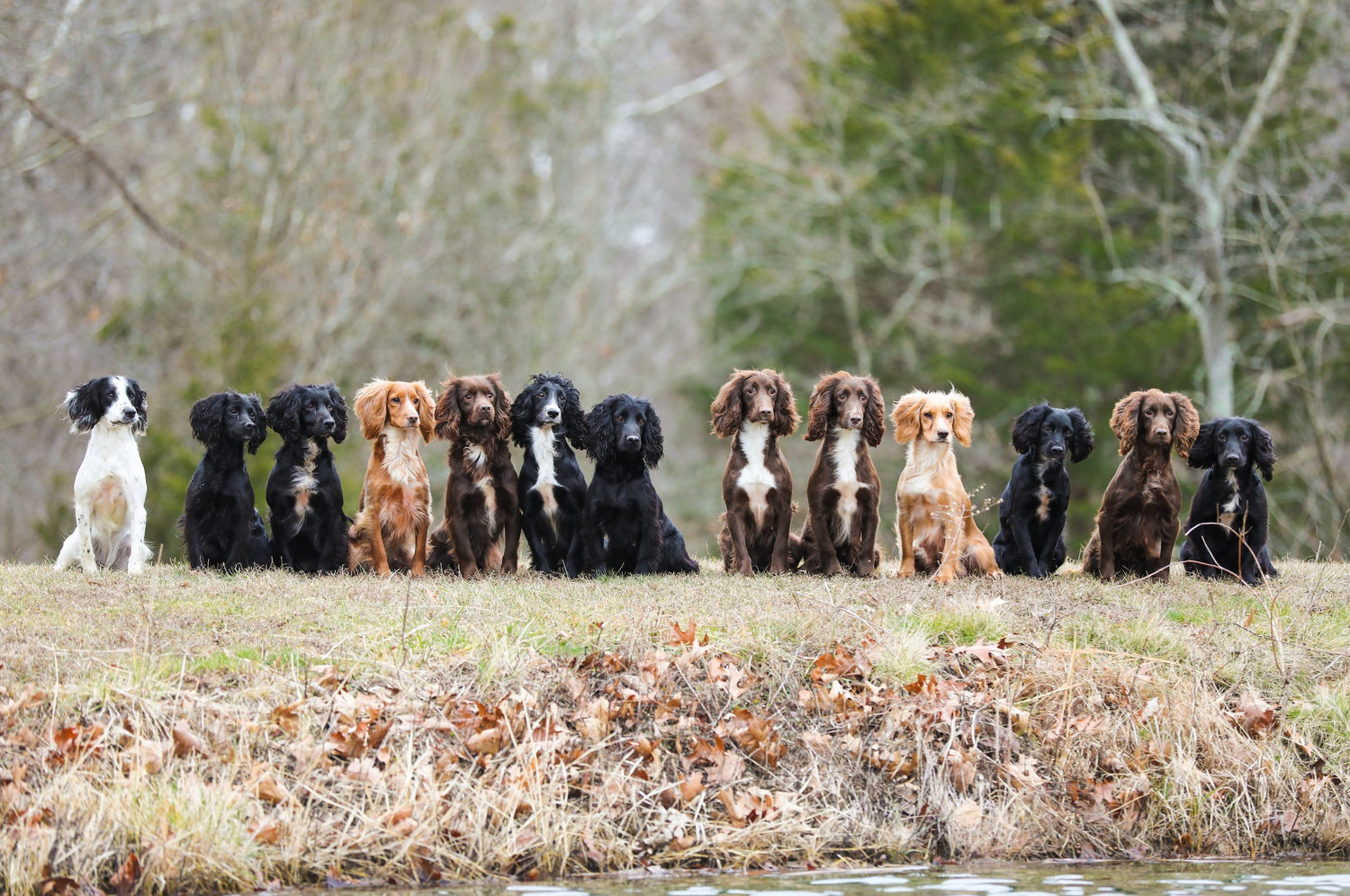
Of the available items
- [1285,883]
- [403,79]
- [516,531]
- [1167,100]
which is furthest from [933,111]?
[1285,883]

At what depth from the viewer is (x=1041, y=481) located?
10.9m

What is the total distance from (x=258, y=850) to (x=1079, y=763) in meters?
4.00

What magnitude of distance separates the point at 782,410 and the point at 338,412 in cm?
322

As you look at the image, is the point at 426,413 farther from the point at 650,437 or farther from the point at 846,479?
the point at 846,479

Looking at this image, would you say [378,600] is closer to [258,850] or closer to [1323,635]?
[258,850]

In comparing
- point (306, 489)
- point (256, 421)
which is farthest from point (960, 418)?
point (256, 421)

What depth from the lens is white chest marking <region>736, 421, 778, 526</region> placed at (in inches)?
432

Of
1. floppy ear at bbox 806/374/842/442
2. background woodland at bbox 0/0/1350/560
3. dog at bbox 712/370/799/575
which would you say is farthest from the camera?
background woodland at bbox 0/0/1350/560

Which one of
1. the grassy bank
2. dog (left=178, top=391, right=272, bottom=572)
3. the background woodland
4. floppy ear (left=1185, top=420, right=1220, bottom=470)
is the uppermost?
the background woodland

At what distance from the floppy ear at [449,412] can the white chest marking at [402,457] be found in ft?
0.83

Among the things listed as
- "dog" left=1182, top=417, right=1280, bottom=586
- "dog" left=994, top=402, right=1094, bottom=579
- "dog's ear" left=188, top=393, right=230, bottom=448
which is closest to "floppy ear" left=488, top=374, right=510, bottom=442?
"dog's ear" left=188, top=393, right=230, bottom=448

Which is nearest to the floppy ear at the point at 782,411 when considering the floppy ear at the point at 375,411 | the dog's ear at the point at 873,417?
the dog's ear at the point at 873,417

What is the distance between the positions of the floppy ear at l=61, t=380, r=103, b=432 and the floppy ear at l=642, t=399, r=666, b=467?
3.77 metres

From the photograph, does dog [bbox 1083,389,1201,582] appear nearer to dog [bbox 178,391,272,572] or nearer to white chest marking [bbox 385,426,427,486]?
white chest marking [bbox 385,426,427,486]
